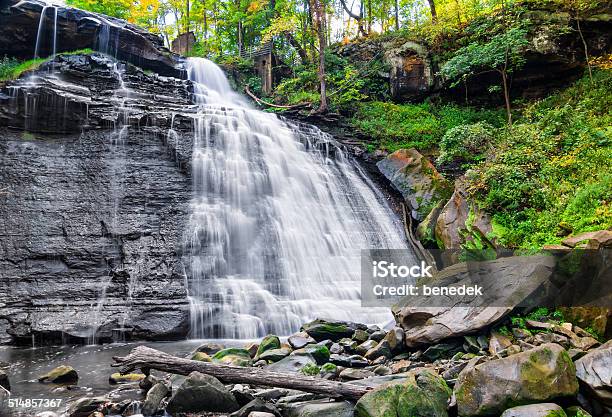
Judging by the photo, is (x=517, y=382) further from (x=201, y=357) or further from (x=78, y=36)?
(x=78, y=36)

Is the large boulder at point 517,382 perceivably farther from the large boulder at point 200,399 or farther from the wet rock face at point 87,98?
the wet rock face at point 87,98

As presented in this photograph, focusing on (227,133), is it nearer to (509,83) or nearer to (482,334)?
(482,334)

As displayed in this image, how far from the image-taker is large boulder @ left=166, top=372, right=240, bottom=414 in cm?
471

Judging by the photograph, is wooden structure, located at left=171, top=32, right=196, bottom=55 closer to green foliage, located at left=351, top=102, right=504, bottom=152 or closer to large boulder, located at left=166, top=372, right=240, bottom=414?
green foliage, located at left=351, top=102, right=504, bottom=152

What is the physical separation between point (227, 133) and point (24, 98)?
6.03 m

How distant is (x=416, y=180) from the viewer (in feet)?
49.4

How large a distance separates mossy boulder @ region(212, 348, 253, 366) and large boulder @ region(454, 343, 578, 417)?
3327mm

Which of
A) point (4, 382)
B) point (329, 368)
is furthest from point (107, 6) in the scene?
point (329, 368)

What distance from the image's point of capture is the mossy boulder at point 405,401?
407 cm

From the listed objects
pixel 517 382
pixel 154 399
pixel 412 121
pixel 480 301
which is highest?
pixel 412 121

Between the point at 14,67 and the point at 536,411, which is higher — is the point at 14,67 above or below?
above

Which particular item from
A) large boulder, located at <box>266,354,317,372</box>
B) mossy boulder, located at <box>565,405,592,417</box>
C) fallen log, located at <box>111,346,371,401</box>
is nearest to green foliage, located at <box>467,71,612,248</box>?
mossy boulder, located at <box>565,405,592,417</box>

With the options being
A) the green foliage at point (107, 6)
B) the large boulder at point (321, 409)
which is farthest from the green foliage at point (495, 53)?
the green foliage at point (107, 6)

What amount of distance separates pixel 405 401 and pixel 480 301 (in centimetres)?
322
